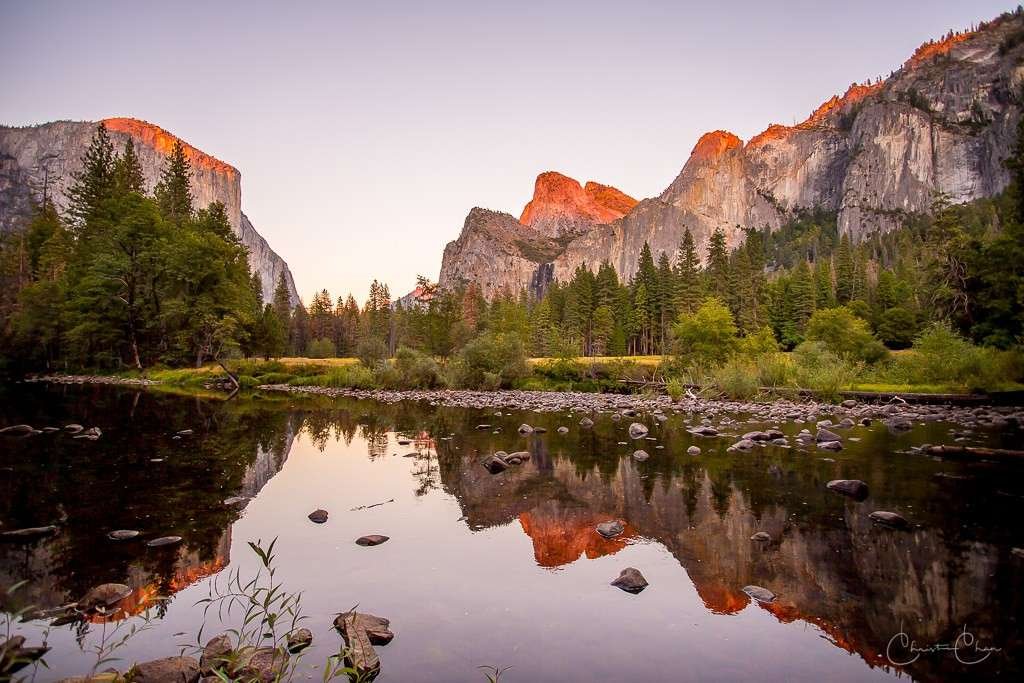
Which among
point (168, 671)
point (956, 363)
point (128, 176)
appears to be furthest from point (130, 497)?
point (128, 176)

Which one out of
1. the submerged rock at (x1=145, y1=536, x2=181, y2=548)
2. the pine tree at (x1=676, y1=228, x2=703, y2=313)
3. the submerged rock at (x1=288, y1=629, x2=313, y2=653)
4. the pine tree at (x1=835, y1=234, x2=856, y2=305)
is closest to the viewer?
the submerged rock at (x1=288, y1=629, x2=313, y2=653)

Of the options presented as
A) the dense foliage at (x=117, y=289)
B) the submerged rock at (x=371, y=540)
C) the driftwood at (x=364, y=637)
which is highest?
the dense foliage at (x=117, y=289)

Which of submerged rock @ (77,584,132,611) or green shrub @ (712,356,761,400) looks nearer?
submerged rock @ (77,584,132,611)

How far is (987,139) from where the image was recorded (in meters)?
180

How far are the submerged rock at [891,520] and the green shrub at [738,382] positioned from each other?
75.9 feet

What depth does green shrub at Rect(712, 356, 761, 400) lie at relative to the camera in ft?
99.6

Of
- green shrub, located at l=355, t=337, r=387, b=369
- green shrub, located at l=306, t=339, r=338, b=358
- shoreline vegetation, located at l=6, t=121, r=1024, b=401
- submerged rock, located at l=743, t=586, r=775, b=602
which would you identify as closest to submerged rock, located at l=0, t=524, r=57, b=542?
submerged rock, located at l=743, t=586, r=775, b=602

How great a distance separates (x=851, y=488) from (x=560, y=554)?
6313mm

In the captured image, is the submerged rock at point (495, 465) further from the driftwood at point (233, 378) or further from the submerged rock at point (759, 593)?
the driftwood at point (233, 378)

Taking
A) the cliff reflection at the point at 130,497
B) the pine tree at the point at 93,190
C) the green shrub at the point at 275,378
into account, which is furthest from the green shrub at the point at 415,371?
the pine tree at the point at 93,190

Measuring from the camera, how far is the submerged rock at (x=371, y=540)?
309 inches

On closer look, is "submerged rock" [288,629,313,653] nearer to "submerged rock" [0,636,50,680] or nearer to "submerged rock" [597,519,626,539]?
"submerged rock" [0,636,50,680]

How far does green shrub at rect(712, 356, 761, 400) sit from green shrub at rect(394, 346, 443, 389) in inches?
807

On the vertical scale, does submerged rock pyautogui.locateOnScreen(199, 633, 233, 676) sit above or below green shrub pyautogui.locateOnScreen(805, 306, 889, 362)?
below
